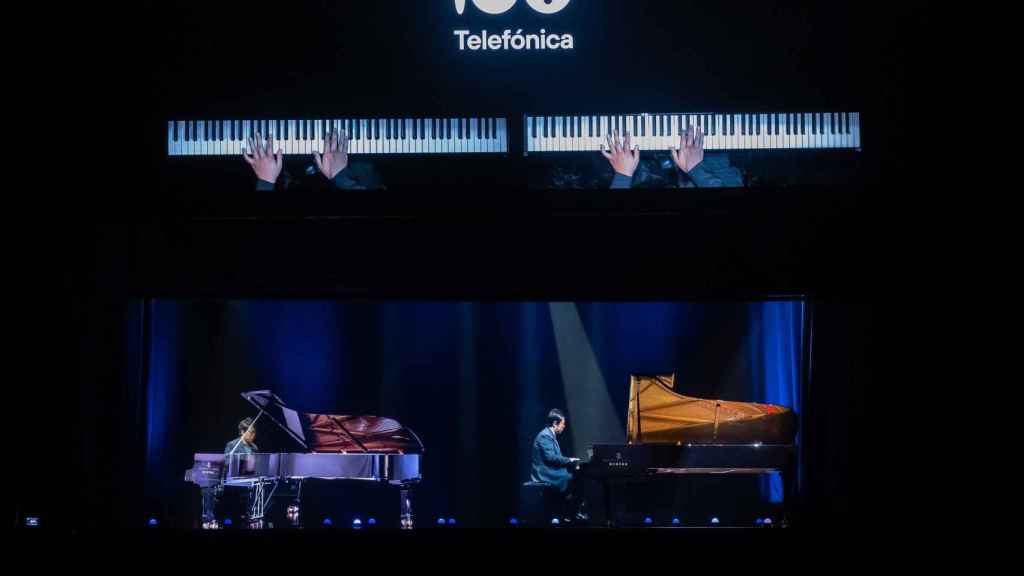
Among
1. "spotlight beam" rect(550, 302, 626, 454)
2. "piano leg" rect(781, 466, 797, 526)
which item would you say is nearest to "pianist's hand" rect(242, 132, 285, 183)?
"spotlight beam" rect(550, 302, 626, 454)

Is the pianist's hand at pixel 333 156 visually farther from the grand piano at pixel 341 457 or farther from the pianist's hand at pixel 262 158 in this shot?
the grand piano at pixel 341 457

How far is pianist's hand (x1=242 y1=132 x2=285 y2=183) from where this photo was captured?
14.3 ft

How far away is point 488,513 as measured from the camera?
5.27 metres

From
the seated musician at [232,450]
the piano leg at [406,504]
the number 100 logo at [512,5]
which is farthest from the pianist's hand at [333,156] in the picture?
the piano leg at [406,504]

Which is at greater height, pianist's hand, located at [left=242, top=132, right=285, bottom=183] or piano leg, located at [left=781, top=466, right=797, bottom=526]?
pianist's hand, located at [left=242, top=132, right=285, bottom=183]

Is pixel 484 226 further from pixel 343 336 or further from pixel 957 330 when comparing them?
pixel 957 330

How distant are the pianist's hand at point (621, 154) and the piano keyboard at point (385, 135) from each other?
0.48 m

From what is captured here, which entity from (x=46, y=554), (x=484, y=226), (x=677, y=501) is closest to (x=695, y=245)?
(x=484, y=226)

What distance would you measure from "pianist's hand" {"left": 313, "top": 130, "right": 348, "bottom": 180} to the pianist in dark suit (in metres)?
1.91

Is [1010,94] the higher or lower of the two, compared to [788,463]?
higher

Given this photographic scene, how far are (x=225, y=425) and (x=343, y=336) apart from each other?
0.80 m

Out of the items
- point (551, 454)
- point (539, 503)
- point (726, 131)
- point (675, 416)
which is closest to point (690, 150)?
point (726, 131)

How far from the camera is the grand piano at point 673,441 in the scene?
511cm

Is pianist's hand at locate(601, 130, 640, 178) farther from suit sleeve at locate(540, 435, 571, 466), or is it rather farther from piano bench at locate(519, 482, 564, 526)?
piano bench at locate(519, 482, 564, 526)
